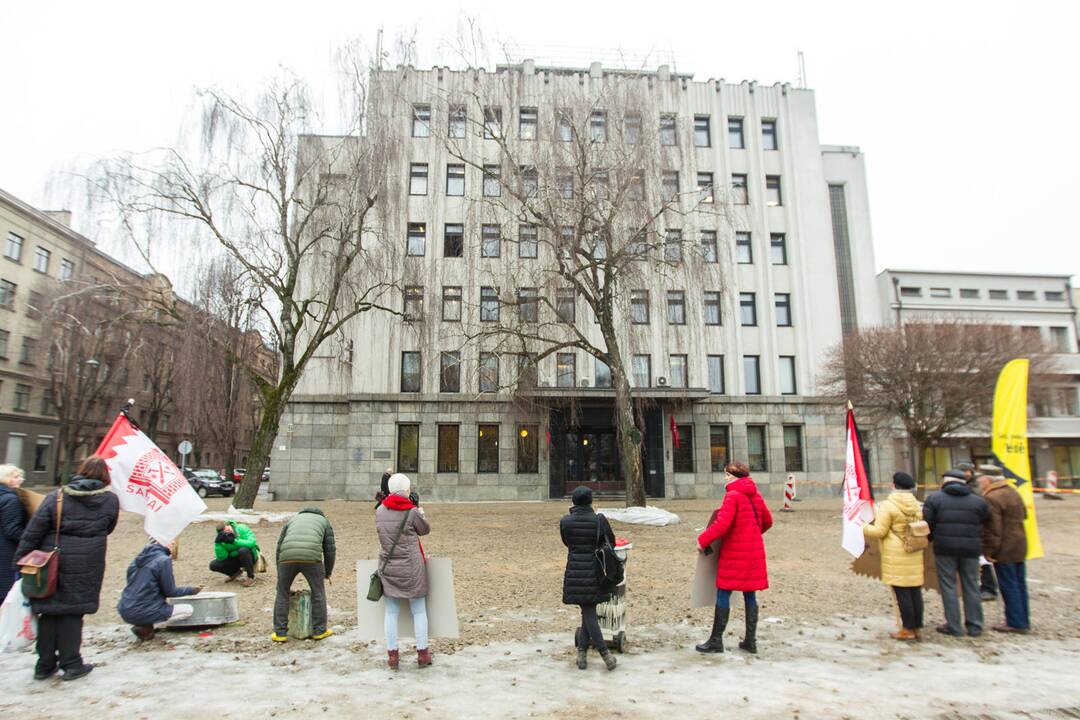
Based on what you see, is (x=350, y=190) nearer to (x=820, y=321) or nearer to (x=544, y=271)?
(x=544, y=271)

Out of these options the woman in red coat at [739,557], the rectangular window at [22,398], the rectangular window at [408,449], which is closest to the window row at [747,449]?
the rectangular window at [408,449]

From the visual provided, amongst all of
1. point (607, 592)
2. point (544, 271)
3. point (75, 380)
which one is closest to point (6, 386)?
point (75, 380)

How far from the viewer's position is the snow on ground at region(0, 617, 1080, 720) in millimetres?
4691

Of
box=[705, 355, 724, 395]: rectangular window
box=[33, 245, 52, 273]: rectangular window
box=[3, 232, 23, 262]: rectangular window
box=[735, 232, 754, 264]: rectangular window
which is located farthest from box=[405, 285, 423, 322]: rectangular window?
box=[33, 245, 52, 273]: rectangular window

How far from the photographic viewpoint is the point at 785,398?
30.4m

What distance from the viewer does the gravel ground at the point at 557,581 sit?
728 cm

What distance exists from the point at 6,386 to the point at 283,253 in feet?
116

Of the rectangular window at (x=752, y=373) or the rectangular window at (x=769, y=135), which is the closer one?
the rectangular window at (x=752, y=373)

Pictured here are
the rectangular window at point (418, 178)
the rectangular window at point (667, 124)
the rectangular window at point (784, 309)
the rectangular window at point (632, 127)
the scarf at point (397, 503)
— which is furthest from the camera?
the rectangular window at point (784, 309)

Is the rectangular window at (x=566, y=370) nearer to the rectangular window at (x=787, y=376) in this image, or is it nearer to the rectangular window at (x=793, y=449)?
the rectangular window at (x=787, y=376)

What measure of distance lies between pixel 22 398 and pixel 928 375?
54.2 metres

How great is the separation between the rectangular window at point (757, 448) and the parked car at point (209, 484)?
30583 mm

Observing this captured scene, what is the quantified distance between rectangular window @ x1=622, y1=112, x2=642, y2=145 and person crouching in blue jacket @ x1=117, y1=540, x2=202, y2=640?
54.1 feet

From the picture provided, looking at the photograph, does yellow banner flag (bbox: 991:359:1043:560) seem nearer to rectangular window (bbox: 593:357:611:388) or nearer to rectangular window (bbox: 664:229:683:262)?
rectangular window (bbox: 664:229:683:262)
